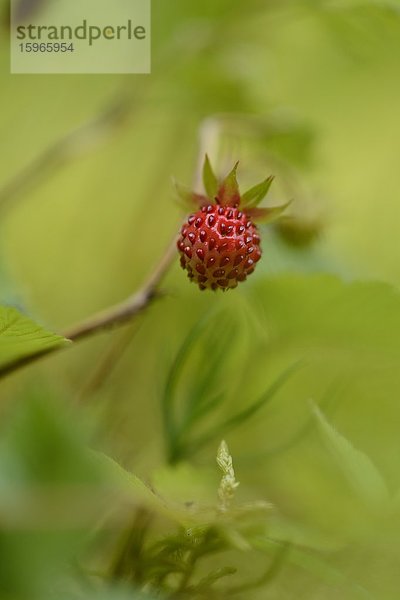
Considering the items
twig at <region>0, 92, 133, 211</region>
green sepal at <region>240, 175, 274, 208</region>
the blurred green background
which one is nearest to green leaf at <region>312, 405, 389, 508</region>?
the blurred green background

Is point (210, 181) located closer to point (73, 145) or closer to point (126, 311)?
point (126, 311)

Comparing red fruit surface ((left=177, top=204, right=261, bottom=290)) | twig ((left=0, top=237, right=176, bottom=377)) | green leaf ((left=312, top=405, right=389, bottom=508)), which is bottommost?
green leaf ((left=312, top=405, right=389, bottom=508))

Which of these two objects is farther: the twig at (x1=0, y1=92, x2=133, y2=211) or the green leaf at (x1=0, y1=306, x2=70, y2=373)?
the twig at (x1=0, y1=92, x2=133, y2=211)

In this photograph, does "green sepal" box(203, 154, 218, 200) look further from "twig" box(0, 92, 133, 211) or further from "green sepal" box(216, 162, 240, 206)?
"twig" box(0, 92, 133, 211)

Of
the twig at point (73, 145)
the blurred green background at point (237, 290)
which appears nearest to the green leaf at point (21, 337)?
the blurred green background at point (237, 290)

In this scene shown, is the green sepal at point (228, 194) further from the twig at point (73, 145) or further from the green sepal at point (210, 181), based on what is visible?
the twig at point (73, 145)

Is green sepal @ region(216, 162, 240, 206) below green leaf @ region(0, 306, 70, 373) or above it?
above

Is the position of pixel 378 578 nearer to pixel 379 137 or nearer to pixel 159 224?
pixel 159 224

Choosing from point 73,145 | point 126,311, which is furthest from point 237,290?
point 73,145
